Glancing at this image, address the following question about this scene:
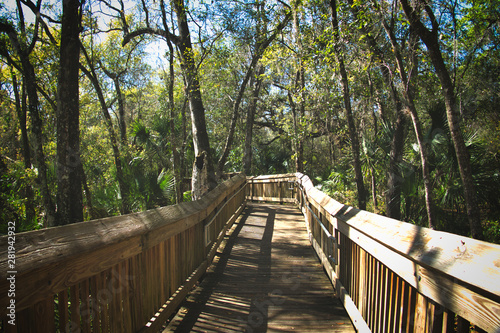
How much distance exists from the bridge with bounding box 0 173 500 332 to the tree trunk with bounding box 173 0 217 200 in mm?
3520

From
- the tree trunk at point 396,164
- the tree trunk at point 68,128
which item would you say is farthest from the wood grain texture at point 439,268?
the tree trunk at point 396,164

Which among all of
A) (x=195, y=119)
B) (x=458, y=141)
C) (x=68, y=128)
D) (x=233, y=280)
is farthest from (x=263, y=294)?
(x=195, y=119)

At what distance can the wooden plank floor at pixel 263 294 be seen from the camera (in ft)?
10.9

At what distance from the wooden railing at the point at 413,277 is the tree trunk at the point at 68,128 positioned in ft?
12.9

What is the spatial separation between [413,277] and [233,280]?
3040mm

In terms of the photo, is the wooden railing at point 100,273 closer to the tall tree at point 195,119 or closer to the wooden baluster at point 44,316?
the wooden baluster at point 44,316

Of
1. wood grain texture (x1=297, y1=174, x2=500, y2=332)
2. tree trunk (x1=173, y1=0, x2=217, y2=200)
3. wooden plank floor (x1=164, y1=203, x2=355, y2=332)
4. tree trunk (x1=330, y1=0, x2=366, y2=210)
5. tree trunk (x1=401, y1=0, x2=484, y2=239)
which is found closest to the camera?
wood grain texture (x1=297, y1=174, x2=500, y2=332)

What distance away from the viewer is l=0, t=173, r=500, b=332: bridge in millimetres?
1563

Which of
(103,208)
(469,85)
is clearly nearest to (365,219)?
(103,208)

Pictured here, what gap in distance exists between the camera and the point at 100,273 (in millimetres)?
2209

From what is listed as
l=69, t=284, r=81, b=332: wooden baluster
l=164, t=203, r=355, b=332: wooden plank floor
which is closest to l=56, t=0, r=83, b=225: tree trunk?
l=164, t=203, r=355, b=332: wooden plank floor

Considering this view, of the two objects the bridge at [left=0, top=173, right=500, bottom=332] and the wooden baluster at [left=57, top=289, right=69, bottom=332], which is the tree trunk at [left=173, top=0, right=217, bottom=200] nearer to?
the bridge at [left=0, top=173, right=500, bottom=332]

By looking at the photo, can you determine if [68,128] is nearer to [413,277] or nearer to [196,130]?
[196,130]

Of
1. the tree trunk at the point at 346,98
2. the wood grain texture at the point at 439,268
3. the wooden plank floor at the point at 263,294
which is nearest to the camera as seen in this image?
the wood grain texture at the point at 439,268
